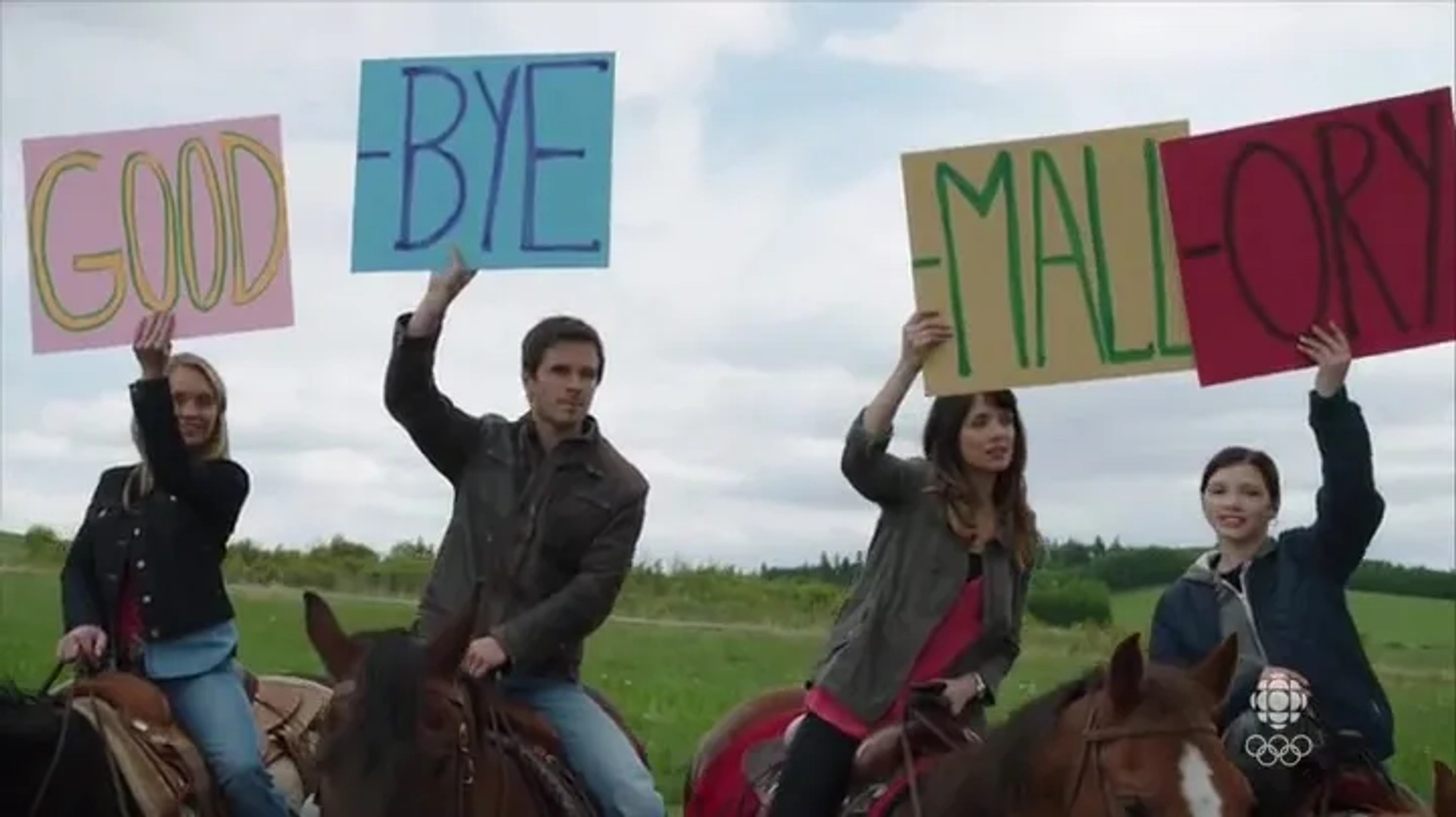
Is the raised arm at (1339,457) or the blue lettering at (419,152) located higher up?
the blue lettering at (419,152)

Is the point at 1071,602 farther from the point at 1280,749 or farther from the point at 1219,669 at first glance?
the point at 1219,669

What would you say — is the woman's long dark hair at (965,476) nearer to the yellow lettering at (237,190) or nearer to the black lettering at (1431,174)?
the black lettering at (1431,174)

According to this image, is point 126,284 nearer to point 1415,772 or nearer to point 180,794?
point 180,794

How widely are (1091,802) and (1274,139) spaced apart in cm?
242

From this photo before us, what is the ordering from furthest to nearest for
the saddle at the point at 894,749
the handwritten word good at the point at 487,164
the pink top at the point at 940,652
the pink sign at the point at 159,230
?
1. the pink sign at the point at 159,230
2. the handwritten word good at the point at 487,164
3. the pink top at the point at 940,652
4. the saddle at the point at 894,749

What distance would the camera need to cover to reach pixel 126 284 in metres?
7.18

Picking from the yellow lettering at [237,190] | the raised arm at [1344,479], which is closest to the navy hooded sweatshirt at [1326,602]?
the raised arm at [1344,479]

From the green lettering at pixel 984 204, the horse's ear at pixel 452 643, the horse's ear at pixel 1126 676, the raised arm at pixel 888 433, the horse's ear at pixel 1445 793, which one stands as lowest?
the horse's ear at pixel 1445 793

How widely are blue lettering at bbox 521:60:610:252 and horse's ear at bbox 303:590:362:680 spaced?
1.66 meters

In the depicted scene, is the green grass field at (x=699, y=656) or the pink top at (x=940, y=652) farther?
the green grass field at (x=699, y=656)

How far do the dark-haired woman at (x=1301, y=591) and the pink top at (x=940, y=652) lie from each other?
663 millimetres

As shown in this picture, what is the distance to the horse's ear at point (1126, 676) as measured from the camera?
537 centimetres

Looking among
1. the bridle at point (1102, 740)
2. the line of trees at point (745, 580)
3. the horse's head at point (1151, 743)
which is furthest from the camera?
the line of trees at point (745, 580)

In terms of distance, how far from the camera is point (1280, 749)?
6.16 m
